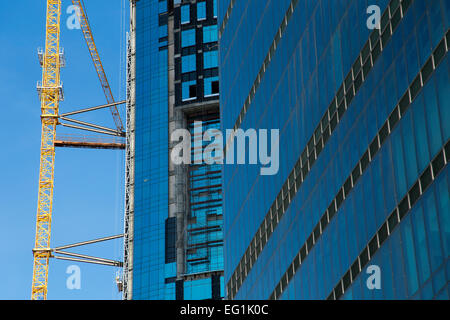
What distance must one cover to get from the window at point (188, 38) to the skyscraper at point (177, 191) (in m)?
0.18

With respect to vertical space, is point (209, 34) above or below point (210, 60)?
above

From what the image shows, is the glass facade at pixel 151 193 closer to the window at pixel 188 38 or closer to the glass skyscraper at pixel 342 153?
the window at pixel 188 38

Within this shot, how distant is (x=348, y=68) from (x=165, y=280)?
397ft

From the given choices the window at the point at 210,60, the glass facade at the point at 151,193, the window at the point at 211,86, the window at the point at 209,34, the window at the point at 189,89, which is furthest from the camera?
the window at the point at 209,34

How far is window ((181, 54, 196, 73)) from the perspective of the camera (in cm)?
19450

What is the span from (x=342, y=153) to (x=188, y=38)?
140 m

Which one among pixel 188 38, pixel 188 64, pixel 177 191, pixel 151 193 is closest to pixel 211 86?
pixel 188 64

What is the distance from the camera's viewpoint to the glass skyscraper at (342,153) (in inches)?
1891

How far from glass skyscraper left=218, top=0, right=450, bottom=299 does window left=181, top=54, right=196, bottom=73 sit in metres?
103

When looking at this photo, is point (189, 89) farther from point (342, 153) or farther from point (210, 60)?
point (342, 153)

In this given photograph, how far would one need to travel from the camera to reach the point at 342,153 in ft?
199

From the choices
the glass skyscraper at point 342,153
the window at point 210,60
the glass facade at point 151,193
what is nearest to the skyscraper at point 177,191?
the window at point 210,60

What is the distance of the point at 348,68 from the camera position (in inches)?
2405

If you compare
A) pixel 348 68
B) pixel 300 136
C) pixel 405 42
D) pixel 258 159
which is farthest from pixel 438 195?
pixel 258 159
